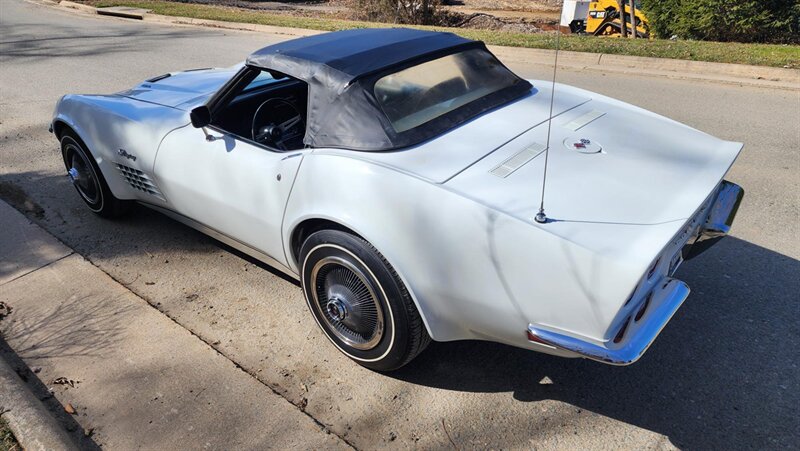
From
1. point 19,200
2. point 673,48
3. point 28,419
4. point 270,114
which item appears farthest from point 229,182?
point 673,48

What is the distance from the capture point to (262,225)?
3.15 metres

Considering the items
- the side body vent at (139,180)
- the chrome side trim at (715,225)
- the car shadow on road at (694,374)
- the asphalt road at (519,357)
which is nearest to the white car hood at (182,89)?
the side body vent at (139,180)

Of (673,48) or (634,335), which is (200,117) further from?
(673,48)

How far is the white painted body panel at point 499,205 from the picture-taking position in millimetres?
2180

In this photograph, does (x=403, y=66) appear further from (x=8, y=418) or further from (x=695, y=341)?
(x=8, y=418)

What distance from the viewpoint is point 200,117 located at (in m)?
3.24

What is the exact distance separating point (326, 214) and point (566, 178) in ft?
3.57

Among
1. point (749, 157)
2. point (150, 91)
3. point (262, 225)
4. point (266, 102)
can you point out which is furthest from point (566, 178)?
point (749, 157)

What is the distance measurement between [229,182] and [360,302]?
41.8 inches

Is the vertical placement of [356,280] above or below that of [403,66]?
below

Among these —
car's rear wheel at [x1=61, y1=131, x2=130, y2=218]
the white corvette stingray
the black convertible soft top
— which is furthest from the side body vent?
the black convertible soft top

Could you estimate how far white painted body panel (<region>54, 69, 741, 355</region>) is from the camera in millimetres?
2180

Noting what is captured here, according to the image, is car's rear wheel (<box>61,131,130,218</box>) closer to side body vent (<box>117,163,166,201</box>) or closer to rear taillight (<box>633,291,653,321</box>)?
side body vent (<box>117,163,166,201</box>)

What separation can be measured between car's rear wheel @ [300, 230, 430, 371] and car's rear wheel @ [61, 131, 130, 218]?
217 cm
